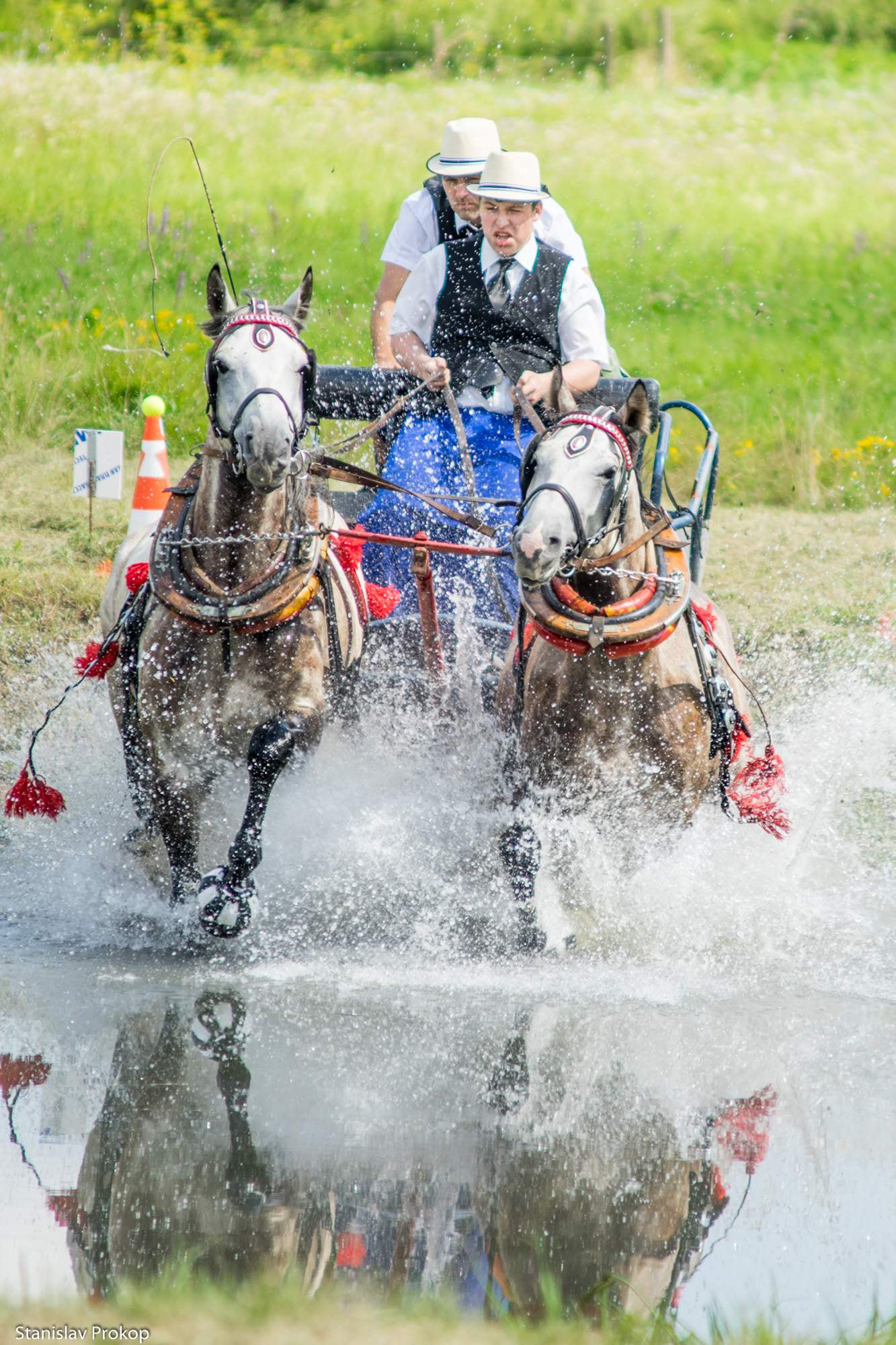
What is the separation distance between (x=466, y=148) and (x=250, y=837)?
2.88 metres

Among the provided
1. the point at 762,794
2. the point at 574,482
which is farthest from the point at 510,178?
the point at 762,794

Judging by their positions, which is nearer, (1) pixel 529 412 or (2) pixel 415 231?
(1) pixel 529 412

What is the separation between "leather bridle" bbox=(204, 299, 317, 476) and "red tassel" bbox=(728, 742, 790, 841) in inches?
63.1

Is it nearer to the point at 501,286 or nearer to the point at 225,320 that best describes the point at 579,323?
the point at 501,286

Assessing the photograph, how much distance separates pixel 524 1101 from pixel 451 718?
1672 millimetres

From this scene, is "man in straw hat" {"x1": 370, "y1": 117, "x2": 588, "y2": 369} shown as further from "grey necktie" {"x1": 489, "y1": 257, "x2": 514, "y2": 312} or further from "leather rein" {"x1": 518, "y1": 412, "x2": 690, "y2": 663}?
"leather rein" {"x1": 518, "y1": 412, "x2": 690, "y2": 663}

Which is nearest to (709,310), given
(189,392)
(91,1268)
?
(189,392)

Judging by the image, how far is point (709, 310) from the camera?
1275 centimetres

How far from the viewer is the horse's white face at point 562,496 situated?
3.92 meters

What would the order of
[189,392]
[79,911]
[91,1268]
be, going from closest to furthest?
[91,1268] → [79,911] → [189,392]

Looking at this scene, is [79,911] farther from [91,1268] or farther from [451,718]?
[91,1268]

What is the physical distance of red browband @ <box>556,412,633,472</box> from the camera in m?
4.17

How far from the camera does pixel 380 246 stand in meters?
12.8

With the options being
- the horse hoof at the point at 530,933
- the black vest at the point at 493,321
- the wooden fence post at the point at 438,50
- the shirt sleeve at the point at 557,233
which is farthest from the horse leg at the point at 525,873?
the wooden fence post at the point at 438,50
